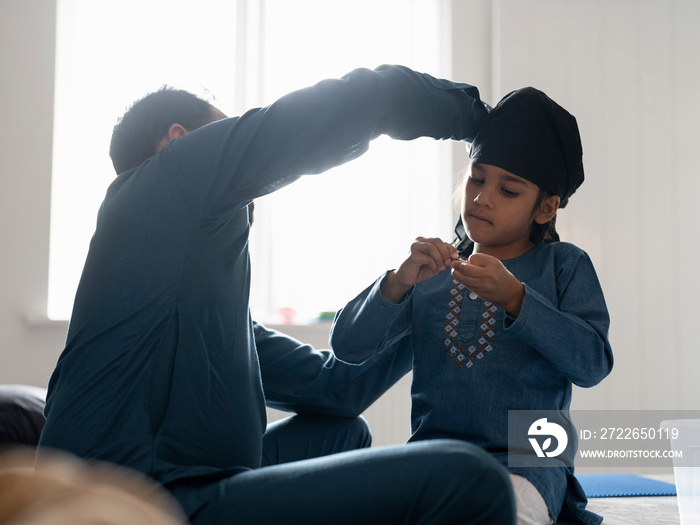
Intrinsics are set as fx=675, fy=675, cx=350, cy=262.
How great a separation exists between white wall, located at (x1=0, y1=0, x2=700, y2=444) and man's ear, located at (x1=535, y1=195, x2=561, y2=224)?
6.51 feet

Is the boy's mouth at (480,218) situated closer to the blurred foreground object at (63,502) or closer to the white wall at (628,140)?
the blurred foreground object at (63,502)

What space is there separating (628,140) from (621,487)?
2.19m

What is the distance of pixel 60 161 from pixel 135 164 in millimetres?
2292

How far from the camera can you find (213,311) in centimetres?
97

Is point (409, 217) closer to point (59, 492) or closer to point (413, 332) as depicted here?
point (413, 332)

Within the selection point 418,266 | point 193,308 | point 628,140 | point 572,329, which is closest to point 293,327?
point 628,140

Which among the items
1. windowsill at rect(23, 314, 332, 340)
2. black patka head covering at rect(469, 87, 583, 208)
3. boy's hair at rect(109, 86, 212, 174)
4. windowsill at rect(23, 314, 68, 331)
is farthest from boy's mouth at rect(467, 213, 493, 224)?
windowsill at rect(23, 314, 68, 331)

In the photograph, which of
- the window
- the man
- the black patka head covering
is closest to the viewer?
the man

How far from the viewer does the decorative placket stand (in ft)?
4.27

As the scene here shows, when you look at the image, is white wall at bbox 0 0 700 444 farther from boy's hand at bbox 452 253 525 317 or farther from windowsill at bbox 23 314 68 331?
boy's hand at bbox 452 253 525 317

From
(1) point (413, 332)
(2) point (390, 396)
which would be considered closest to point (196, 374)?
(1) point (413, 332)

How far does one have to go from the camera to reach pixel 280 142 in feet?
3.01

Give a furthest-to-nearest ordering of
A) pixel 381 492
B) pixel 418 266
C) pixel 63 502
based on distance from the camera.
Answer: pixel 418 266, pixel 381 492, pixel 63 502

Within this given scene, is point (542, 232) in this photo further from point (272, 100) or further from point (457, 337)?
point (272, 100)
